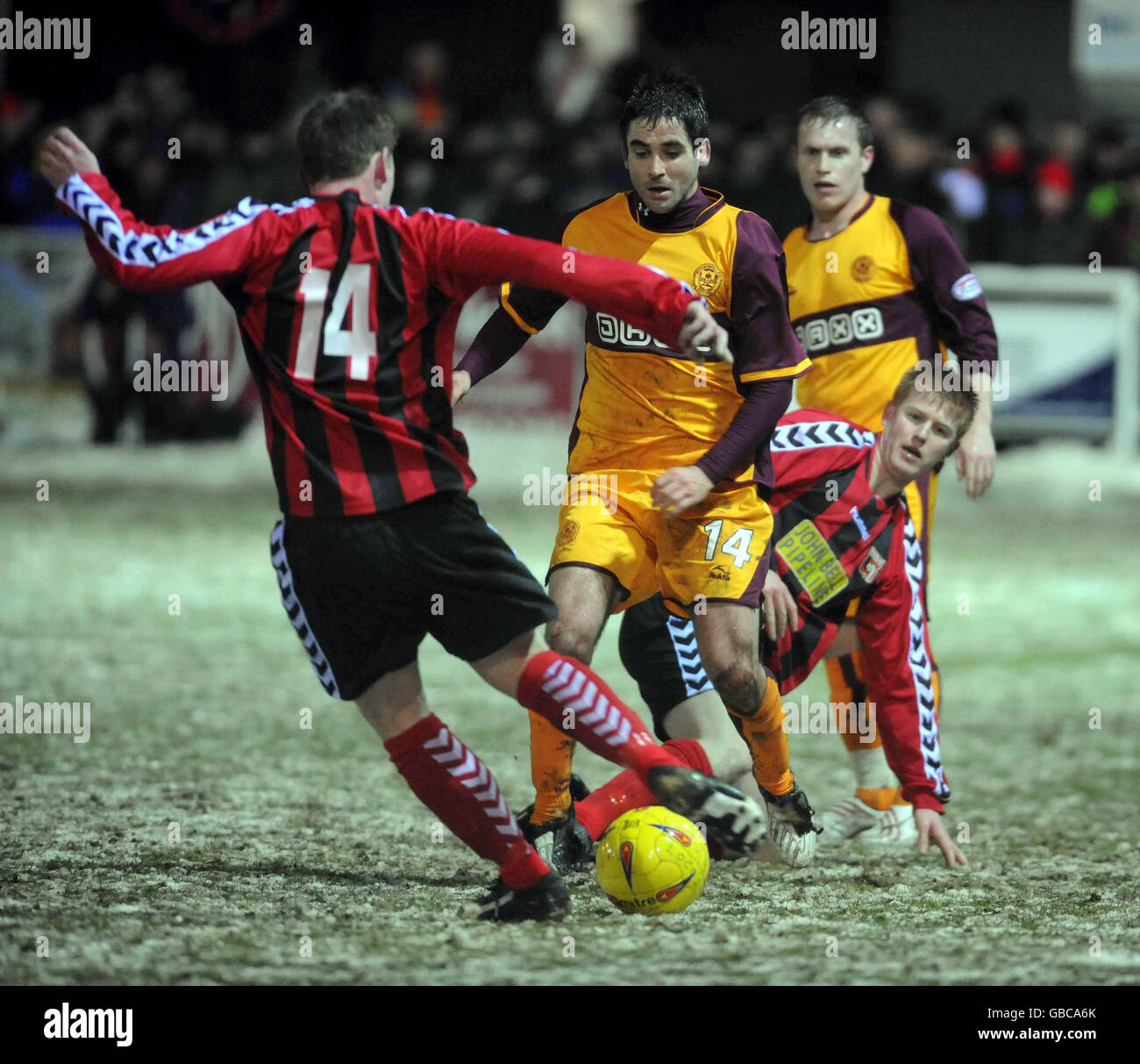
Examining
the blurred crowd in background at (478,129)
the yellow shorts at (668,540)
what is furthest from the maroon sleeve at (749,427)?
the blurred crowd in background at (478,129)

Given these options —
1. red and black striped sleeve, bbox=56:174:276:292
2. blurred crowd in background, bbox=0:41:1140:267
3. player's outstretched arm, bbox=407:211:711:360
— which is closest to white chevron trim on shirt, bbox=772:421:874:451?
player's outstretched arm, bbox=407:211:711:360

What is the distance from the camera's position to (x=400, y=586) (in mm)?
4086

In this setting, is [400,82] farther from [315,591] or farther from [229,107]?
[315,591]

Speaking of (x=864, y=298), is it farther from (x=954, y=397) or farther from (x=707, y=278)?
(x=707, y=278)

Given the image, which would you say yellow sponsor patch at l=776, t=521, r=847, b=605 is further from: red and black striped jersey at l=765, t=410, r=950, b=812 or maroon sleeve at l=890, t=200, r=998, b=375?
maroon sleeve at l=890, t=200, r=998, b=375

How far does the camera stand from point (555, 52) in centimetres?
1736

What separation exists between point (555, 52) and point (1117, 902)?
558 inches

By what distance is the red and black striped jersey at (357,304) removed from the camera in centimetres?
400

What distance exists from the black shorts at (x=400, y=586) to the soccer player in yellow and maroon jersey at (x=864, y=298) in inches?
79.7

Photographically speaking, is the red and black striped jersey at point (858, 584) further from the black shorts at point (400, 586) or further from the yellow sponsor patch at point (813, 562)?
the black shorts at point (400, 586)

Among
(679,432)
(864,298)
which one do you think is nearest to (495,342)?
(679,432)

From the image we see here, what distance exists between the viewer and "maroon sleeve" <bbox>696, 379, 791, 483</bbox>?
15.0 ft

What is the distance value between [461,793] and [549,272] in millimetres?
1286

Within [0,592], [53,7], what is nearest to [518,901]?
[0,592]
